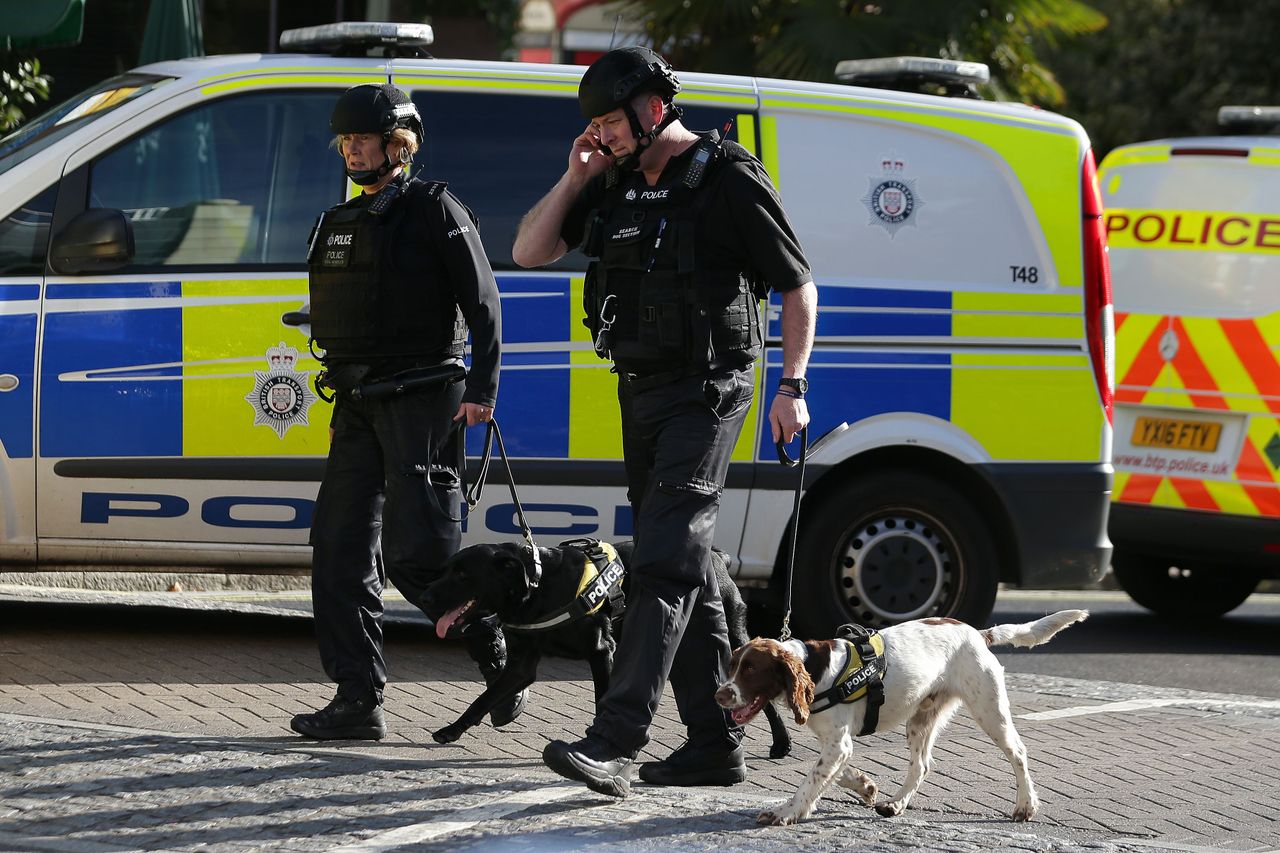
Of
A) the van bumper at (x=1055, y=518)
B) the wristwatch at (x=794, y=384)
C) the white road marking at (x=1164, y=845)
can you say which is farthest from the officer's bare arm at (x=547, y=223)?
the van bumper at (x=1055, y=518)

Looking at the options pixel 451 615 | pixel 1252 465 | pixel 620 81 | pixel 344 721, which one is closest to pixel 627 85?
pixel 620 81

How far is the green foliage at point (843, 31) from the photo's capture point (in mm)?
11469

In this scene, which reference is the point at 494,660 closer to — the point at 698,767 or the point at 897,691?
the point at 698,767

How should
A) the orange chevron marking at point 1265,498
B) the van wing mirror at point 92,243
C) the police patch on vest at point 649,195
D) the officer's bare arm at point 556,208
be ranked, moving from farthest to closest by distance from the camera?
1. the orange chevron marking at point 1265,498
2. the van wing mirror at point 92,243
3. the officer's bare arm at point 556,208
4. the police patch on vest at point 649,195

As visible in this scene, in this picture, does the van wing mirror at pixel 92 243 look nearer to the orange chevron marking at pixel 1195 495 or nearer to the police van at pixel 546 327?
the police van at pixel 546 327

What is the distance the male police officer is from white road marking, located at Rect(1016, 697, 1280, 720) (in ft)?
6.54

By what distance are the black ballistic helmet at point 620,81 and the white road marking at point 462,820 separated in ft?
5.50

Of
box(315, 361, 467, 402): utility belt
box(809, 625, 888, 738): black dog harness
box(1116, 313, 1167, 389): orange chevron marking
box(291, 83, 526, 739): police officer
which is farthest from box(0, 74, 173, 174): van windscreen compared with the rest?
box(1116, 313, 1167, 389): orange chevron marking

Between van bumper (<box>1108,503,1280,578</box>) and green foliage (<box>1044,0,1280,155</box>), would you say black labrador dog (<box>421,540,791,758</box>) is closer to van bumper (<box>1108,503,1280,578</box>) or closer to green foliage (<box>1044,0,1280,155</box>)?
van bumper (<box>1108,503,1280,578</box>)

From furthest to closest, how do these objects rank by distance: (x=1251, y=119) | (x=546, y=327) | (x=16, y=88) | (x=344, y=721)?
(x=1251, y=119)
(x=16, y=88)
(x=546, y=327)
(x=344, y=721)

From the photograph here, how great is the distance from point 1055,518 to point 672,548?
9.87 feet

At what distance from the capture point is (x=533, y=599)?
4938 millimetres

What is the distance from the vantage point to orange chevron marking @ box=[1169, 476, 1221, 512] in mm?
8164

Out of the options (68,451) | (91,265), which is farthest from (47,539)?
(91,265)
